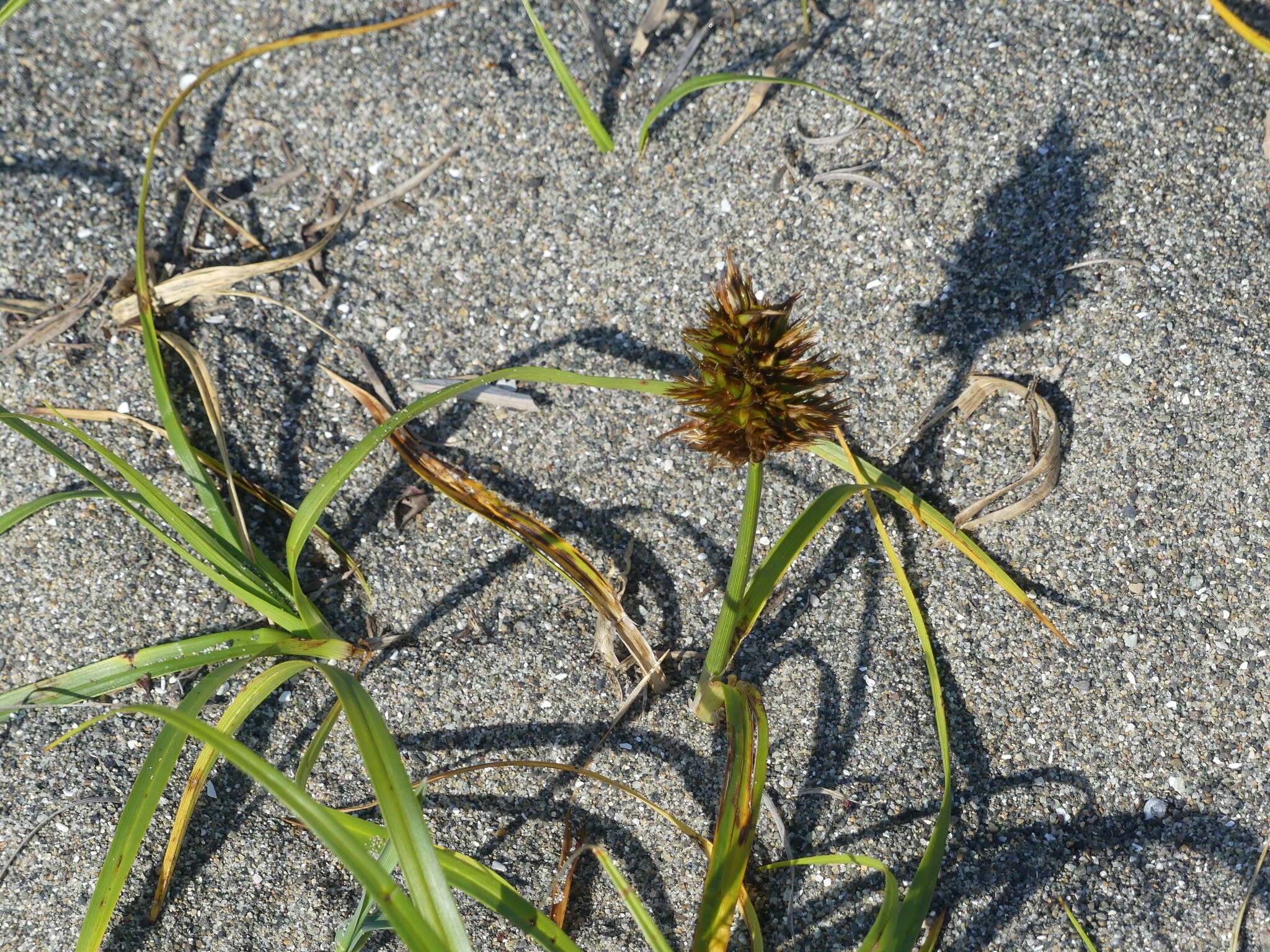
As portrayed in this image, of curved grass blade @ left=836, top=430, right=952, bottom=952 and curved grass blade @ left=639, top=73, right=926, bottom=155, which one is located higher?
curved grass blade @ left=639, top=73, right=926, bottom=155

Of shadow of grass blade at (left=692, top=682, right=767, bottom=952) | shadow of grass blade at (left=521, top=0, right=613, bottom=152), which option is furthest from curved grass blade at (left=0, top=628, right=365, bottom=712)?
shadow of grass blade at (left=521, top=0, right=613, bottom=152)

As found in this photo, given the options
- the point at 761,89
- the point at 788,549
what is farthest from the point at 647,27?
the point at 788,549

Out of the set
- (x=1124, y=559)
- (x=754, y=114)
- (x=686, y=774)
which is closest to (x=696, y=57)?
(x=754, y=114)

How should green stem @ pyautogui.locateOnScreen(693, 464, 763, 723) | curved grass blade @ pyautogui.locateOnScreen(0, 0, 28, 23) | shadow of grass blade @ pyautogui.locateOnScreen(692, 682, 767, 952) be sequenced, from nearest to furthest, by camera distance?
green stem @ pyautogui.locateOnScreen(693, 464, 763, 723)
shadow of grass blade @ pyautogui.locateOnScreen(692, 682, 767, 952)
curved grass blade @ pyautogui.locateOnScreen(0, 0, 28, 23)

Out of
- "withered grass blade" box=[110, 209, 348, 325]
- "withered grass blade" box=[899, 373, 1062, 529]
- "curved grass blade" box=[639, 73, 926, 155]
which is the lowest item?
"withered grass blade" box=[899, 373, 1062, 529]

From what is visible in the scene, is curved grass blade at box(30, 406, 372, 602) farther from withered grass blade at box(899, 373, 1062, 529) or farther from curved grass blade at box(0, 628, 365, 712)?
withered grass blade at box(899, 373, 1062, 529)

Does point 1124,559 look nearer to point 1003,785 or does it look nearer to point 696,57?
point 1003,785

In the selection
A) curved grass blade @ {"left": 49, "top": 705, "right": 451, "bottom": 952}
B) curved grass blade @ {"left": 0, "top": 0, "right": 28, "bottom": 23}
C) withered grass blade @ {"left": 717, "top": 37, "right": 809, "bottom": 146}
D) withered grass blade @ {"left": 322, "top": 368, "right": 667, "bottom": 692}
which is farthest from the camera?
withered grass blade @ {"left": 717, "top": 37, "right": 809, "bottom": 146}
